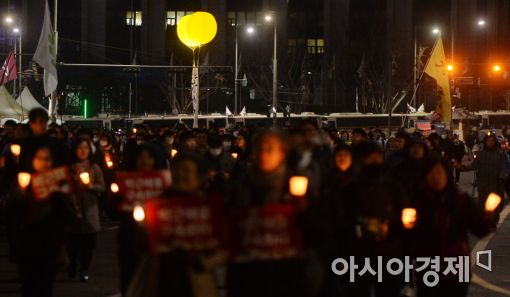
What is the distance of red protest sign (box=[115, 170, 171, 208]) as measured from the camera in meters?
8.35

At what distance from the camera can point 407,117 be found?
2579 inches

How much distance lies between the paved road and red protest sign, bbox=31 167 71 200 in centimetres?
364

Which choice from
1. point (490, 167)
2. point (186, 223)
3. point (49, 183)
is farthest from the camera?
point (490, 167)

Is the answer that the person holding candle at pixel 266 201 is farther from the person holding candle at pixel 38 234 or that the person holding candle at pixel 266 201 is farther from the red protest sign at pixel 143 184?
the person holding candle at pixel 38 234

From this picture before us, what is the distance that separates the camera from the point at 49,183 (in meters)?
8.62

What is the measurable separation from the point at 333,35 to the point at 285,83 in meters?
7.11

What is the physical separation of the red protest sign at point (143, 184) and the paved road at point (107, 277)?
3.99 metres

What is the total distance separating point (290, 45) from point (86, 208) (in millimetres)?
81738

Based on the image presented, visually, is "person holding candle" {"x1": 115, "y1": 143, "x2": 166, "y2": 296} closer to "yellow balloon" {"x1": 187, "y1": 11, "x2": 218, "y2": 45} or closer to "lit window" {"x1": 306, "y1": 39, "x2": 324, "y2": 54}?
"yellow balloon" {"x1": 187, "y1": 11, "x2": 218, "y2": 45}

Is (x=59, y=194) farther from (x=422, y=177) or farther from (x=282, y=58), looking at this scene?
(x=282, y=58)

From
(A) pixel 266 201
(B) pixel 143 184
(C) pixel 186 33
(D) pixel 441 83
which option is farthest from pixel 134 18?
(A) pixel 266 201

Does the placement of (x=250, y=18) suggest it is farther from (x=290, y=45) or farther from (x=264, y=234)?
(x=264, y=234)

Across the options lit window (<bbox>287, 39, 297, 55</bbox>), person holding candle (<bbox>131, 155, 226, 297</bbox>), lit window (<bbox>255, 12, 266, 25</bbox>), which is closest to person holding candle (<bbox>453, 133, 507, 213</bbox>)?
person holding candle (<bbox>131, 155, 226, 297</bbox>)

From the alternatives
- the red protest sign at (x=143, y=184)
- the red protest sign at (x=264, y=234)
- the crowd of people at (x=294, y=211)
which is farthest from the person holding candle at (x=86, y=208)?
the red protest sign at (x=264, y=234)
